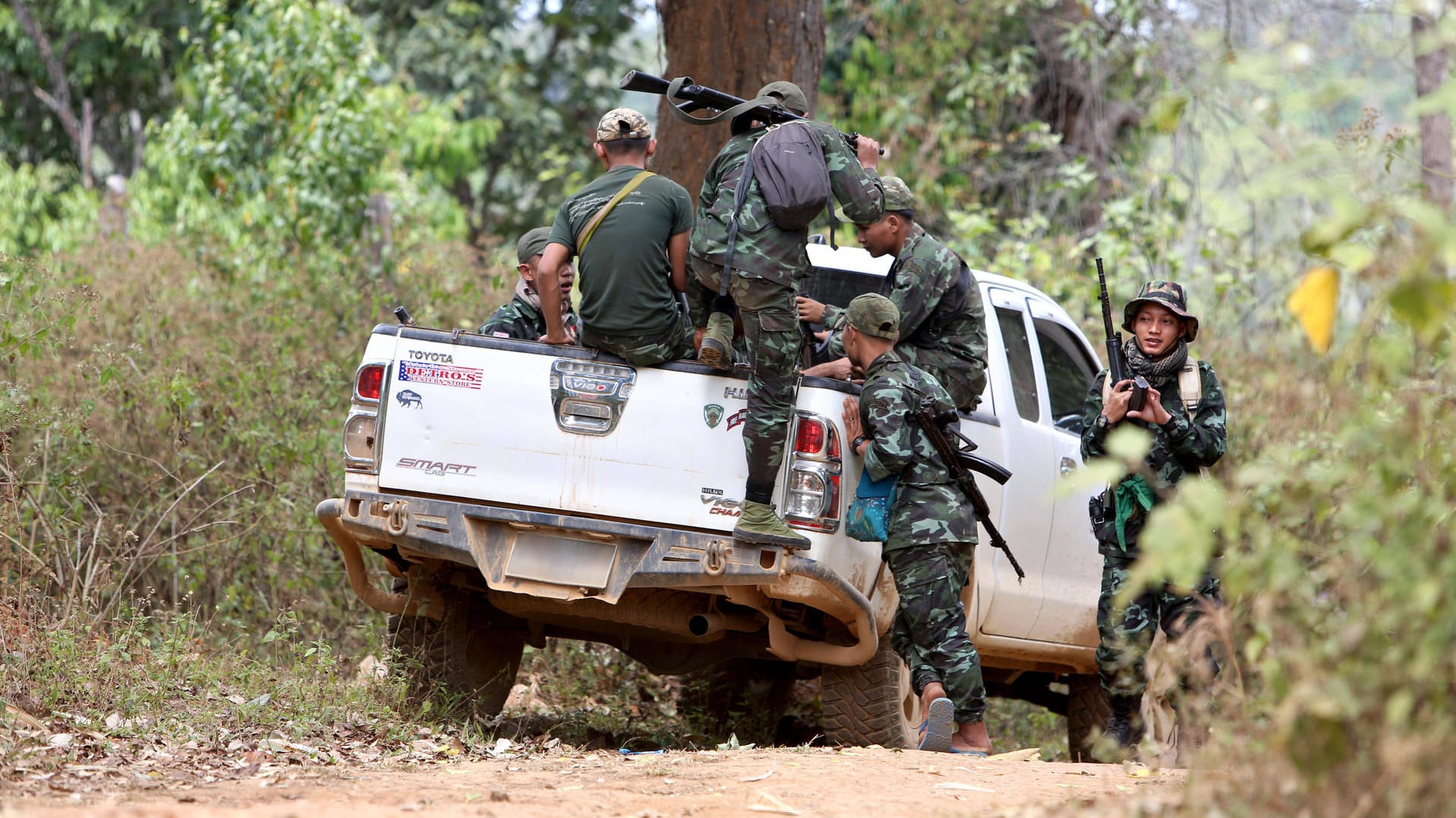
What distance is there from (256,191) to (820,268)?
660cm

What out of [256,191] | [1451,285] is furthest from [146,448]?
[1451,285]

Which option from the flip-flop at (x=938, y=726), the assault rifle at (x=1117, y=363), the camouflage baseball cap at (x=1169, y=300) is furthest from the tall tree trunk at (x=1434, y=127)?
the flip-flop at (x=938, y=726)

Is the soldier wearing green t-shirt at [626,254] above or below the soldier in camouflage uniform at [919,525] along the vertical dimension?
above

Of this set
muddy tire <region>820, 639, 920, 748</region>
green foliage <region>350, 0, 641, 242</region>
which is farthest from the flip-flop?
green foliage <region>350, 0, 641, 242</region>

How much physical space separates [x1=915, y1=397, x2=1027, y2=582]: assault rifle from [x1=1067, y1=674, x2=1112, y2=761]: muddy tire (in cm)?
171

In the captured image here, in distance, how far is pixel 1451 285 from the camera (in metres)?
2.68

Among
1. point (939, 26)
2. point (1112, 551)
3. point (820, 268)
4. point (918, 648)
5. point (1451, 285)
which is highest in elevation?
point (939, 26)

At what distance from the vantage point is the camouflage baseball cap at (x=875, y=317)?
18.0ft

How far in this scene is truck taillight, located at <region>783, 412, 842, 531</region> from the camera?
16.6 ft

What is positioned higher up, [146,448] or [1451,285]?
[1451,285]

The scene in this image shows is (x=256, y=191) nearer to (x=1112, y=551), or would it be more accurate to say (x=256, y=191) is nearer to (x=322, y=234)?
(x=322, y=234)

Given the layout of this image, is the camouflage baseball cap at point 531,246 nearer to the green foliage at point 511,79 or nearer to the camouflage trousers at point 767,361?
the camouflage trousers at point 767,361

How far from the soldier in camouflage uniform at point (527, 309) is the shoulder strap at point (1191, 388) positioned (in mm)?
2481

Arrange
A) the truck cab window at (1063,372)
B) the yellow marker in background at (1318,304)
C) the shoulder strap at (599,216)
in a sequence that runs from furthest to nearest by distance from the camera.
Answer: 1. the truck cab window at (1063,372)
2. the shoulder strap at (599,216)
3. the yellow marker in background at (1318,304)
